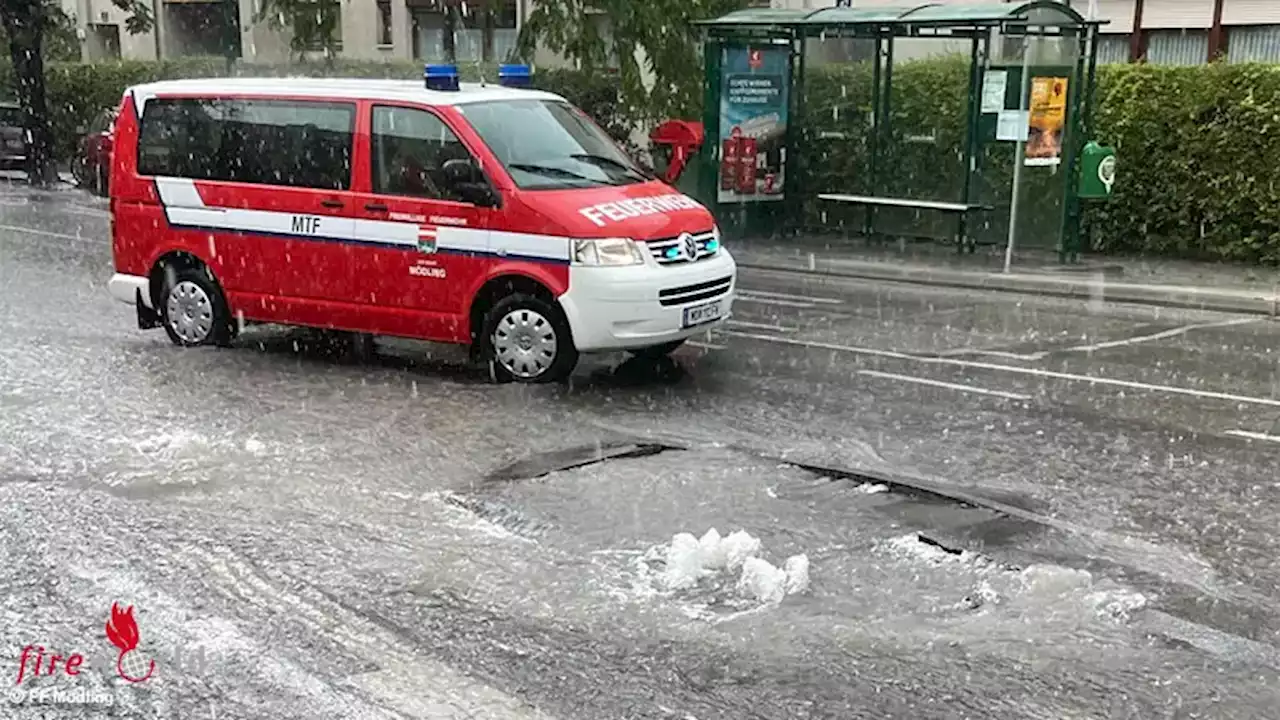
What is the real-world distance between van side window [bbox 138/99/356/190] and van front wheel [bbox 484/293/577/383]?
1.50 m

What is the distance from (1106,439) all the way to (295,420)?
4739mm

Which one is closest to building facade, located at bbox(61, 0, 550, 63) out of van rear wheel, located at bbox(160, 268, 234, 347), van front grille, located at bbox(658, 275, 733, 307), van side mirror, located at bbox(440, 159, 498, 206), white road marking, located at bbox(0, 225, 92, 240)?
white road marking, located at bbox(0, 225, 92, 240)

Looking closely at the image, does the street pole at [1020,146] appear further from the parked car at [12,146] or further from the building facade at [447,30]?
the parked car at [12,146]

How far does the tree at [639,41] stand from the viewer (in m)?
20.2

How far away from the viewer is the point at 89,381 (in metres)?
9.18

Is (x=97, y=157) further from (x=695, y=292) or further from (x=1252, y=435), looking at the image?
(x=1252, y=435)

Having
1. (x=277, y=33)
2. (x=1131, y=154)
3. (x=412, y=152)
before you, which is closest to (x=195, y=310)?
(x=412, y=152)

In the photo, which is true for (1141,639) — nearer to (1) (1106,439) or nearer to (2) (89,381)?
(1) (1106,439)

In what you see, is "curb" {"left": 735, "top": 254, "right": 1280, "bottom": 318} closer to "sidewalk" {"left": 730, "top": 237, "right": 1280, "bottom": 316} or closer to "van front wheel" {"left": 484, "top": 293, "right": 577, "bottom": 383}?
"sidewalk" {"left": 730, "top": 237, "right": 1280, "bottom": 316}

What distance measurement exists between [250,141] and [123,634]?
567 cm

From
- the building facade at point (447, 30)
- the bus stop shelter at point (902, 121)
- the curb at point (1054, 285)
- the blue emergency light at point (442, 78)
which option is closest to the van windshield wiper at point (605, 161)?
the blue emergency light at point (442, 78)

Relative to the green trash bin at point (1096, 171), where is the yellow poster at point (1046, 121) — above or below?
above

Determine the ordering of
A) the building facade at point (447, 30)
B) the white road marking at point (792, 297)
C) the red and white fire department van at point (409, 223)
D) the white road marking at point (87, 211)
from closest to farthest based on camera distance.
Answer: the red and white fire department van at point (409, 223) < the white road marking at point (792, 297) < the white road marking at point (87, 211) < the building facade at point (447, 30)

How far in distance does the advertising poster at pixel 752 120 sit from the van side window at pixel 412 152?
8655 millimetres
